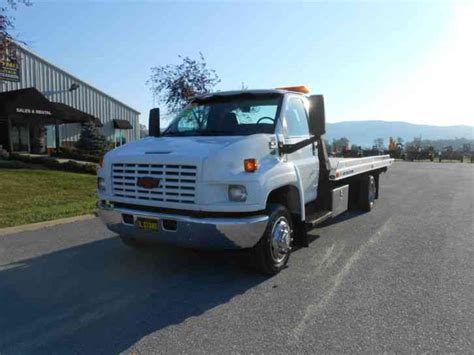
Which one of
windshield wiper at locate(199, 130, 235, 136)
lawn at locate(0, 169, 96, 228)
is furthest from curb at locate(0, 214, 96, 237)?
windshield wiper at locate(199, 130, 235, 136)

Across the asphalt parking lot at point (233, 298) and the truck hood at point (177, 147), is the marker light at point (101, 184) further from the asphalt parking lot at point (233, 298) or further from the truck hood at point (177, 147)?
the asphalt parking lot at point (233, 298)

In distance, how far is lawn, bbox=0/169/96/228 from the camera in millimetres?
8562

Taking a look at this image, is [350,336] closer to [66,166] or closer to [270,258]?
[270,258]

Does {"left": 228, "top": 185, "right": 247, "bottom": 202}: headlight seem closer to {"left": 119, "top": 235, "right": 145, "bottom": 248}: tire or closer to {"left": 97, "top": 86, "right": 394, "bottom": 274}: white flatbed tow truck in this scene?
{"left": 97, "top": 86, "right": 394, "bottom": 274}: white flatbed tow truck

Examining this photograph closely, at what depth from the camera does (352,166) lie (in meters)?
7.83

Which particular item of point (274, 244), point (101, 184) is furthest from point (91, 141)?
point (274, 244)

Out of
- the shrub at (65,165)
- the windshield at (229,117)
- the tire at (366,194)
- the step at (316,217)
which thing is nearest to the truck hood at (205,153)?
the windshield at (229,117)

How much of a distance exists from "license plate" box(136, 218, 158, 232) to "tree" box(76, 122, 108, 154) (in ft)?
74.5

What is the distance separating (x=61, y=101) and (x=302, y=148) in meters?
27.7

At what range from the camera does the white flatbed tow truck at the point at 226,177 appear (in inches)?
170

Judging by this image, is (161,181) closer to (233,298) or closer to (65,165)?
(233,298)

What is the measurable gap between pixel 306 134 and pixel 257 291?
251cm

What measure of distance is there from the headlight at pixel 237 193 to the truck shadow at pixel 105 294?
101 cm

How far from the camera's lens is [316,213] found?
6.42m
